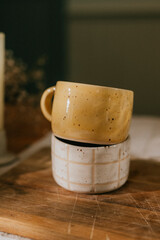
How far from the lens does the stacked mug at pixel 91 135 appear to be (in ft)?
1.37

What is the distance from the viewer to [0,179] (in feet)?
1.70

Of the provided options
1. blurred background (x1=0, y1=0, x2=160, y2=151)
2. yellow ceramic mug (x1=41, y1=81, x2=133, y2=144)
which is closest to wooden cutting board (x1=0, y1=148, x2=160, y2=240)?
yellow ceramic mug (x1=41, y1=81, x2=133, y2=144)

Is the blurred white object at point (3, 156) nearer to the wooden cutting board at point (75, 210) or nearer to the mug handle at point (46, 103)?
the wooden cutting board at point (75, 210)

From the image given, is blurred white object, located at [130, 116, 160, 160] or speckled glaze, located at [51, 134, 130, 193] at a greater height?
speckled glaze, located at [51, 134, 130, 193]

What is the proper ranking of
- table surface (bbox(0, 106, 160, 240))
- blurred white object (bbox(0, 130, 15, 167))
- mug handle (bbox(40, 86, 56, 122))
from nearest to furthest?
table surface (bbox(0, 106, 160, 240)), mug handle (bbox(40, 86, 56, 122)), blurred white object (bbox(0, 130, 15, 167))

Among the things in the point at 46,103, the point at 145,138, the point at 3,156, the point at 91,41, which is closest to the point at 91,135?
the point at 46,103

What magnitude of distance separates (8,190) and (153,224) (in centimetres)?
27

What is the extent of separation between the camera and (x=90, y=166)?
44 cm

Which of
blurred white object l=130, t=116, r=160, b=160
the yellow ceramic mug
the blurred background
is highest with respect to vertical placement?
the blurred background

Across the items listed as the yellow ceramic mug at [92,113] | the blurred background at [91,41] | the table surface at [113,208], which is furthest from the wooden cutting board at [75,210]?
the blurred background at [91,41]

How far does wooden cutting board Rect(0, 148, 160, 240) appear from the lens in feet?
1.16

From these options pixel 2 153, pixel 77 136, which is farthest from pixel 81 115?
pixel 2 153

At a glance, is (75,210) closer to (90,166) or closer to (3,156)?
(90,166)

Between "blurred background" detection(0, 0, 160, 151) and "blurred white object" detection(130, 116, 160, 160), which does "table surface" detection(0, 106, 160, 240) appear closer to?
"blurred white object" detection(130, 116, 160, 160)
